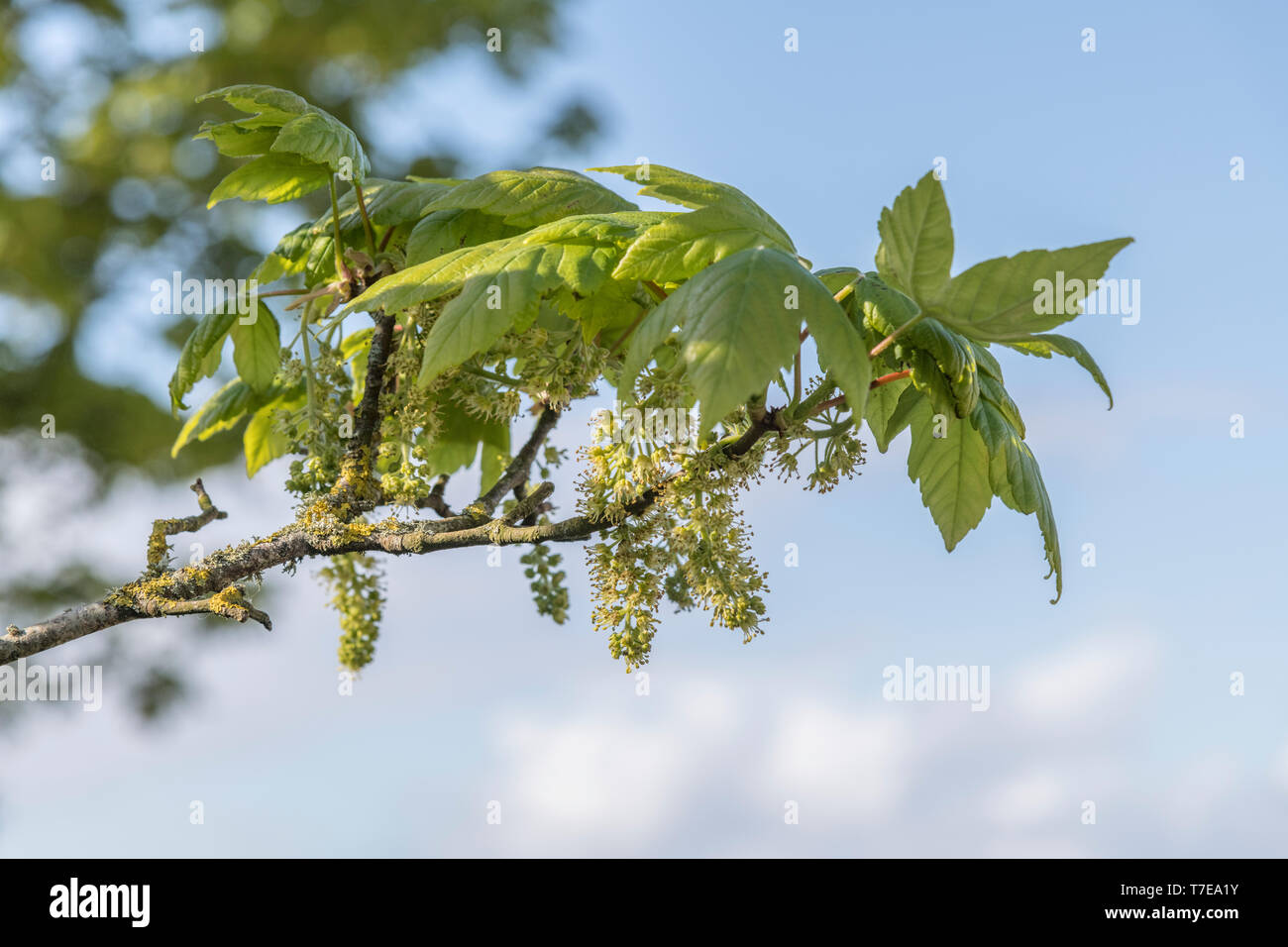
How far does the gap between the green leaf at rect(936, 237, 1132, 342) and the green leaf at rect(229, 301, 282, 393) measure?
758 mm

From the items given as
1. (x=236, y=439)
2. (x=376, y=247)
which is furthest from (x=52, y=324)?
(x=376, y=247)

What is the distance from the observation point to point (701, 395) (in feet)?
2.06

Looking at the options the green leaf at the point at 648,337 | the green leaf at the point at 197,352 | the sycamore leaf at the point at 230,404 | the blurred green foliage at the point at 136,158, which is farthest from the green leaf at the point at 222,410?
the blurred green foliage at the point at 136,158

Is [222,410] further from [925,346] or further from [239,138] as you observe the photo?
[925,346]

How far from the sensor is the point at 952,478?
925mm

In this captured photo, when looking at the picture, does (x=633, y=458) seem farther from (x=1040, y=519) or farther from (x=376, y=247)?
(x=376, y=247)

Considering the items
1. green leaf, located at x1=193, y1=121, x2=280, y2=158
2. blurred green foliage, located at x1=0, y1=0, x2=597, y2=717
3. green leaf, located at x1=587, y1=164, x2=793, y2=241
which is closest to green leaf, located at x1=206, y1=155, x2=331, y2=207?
green leaf, located at x1=193, y1=121, x2=280, y2=158

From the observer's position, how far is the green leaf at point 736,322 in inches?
24.8

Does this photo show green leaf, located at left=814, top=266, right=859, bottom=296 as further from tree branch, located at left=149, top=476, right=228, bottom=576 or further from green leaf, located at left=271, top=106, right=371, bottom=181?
tree branch, located at left=149, top=476, right=228, bottom=576

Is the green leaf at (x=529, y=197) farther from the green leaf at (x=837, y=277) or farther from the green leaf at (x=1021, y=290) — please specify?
the green leaf at (x=1021, y=290)

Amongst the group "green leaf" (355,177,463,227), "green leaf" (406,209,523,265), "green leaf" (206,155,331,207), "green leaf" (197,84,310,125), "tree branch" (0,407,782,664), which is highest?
"green leaf" (197,84,310,125)

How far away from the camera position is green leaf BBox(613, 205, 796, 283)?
0.76 meters

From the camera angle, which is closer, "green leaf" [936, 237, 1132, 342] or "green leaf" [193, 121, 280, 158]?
"green leaf" [936, 237, 1132, 342]

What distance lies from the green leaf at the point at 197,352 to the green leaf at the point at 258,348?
0.19ft
